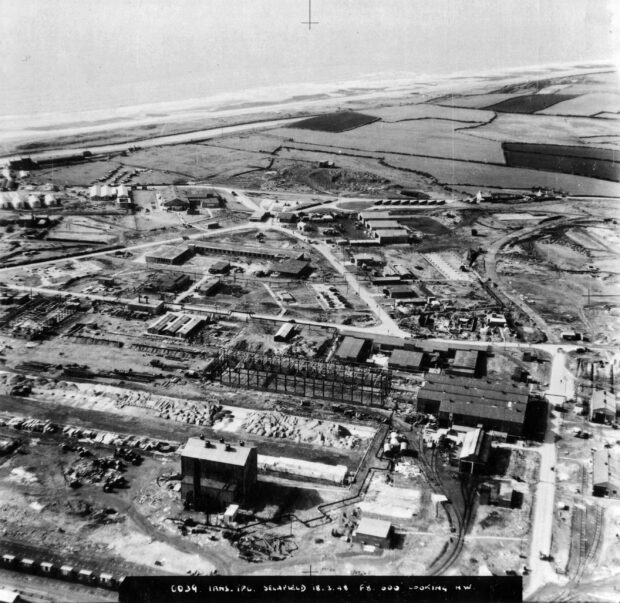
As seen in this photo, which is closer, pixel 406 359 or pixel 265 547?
pixel 265 547

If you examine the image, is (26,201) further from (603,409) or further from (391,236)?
(603,409)

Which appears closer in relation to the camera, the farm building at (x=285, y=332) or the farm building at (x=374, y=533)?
the farm building at (x=374, y=533)

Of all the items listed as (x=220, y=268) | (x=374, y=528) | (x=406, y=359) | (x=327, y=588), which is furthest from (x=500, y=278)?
(x=327, y=588)

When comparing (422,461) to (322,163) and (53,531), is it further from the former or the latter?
(322,163)

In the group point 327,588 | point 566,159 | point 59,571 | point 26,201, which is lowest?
point 59,571

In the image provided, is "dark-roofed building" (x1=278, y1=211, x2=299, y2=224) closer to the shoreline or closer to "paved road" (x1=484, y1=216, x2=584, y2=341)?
"paved road" (x1=484, y1=216, x2=584, y2=341)

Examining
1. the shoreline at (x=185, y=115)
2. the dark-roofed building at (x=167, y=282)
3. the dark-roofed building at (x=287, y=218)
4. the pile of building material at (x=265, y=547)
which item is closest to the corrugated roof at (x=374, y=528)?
the pile of building material at (x=265, y=547)

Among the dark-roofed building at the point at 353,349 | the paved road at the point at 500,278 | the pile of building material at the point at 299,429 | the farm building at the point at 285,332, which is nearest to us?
the pile of building material at the point at 299,429

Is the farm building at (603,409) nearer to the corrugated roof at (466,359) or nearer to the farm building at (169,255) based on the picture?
the corrugated roof at (466,359)
